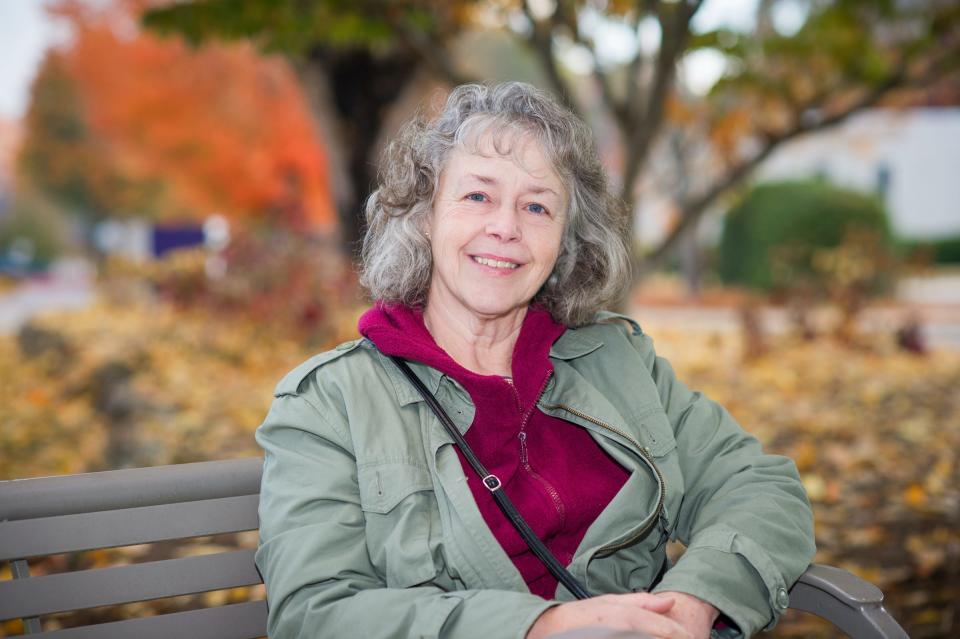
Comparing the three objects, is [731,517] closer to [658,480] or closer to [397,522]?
[658,480]

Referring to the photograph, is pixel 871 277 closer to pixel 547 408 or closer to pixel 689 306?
pixel 689 306

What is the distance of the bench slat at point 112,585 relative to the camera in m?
1.96

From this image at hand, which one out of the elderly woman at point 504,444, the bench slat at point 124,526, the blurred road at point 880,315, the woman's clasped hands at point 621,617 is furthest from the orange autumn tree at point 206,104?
the woman's clasped hands at point 621,617

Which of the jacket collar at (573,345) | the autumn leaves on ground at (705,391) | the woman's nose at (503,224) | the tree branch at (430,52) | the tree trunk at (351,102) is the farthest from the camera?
the tree trunk at (351,102)

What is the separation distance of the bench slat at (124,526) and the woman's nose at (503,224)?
0.88 m

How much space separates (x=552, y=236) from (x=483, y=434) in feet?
1.86

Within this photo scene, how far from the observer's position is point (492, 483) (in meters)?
2.13

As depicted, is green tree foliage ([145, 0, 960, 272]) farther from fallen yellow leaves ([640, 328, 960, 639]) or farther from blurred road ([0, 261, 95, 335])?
blurred road ([0, 261, 95, 335])

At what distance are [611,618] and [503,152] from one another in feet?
3.78

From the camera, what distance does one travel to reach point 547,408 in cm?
240

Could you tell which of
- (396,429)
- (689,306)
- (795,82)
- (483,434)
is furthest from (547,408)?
(689,306)

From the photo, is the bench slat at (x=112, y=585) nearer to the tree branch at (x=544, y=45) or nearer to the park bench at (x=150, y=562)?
the park bench at (x=150, y=562)

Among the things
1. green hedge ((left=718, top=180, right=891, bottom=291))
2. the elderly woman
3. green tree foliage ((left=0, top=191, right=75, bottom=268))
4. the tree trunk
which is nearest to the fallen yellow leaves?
the elderly woman

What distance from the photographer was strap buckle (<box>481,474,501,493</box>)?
212cm
